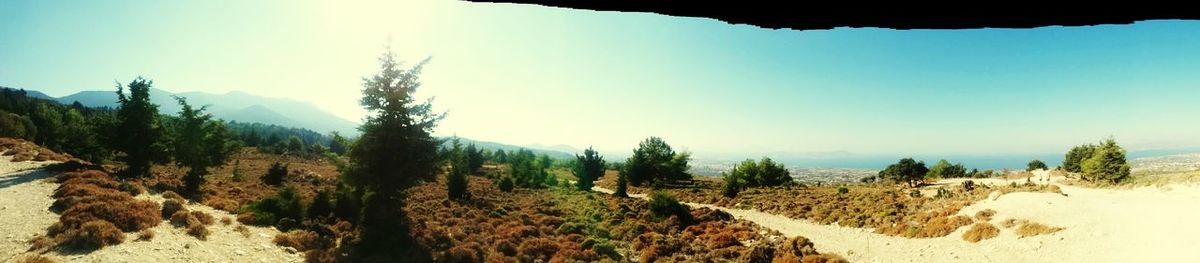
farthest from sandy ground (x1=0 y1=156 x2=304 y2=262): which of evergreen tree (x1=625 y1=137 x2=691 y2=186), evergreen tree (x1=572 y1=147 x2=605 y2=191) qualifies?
evergreen tree (x1=625 y1=137 x2=691 y2=186)

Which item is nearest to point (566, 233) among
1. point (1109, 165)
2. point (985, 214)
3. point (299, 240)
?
point (299, 240)

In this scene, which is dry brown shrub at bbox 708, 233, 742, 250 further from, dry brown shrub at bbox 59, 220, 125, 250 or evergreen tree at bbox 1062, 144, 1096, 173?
evergreen tree at bbox 1062, 144, 1096, 173

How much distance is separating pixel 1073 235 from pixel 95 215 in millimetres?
39225

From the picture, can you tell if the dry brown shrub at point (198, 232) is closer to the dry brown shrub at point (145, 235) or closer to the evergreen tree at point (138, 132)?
the dry brown shrub at point (145, 235)

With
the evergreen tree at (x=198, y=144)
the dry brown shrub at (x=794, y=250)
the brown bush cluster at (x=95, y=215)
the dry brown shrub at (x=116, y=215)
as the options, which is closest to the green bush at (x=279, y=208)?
the brown bush cluster at (x=95, y=215)

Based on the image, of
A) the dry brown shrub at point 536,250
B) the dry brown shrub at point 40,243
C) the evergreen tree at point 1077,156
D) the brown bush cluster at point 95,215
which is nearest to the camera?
the dry brown shrub at point 40,243

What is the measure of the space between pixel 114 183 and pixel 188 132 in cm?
521

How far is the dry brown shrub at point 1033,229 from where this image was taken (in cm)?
2109

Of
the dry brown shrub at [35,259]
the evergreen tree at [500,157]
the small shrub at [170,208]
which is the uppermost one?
the small shrub at [170,208]

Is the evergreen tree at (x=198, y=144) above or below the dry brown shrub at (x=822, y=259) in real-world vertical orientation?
above

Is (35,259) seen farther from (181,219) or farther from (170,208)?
(170,208)

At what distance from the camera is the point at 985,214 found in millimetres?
26109

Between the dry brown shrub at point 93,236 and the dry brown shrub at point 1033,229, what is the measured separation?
3638 cm

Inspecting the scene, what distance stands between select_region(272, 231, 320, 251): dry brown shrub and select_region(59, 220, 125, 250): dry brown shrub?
437cm
